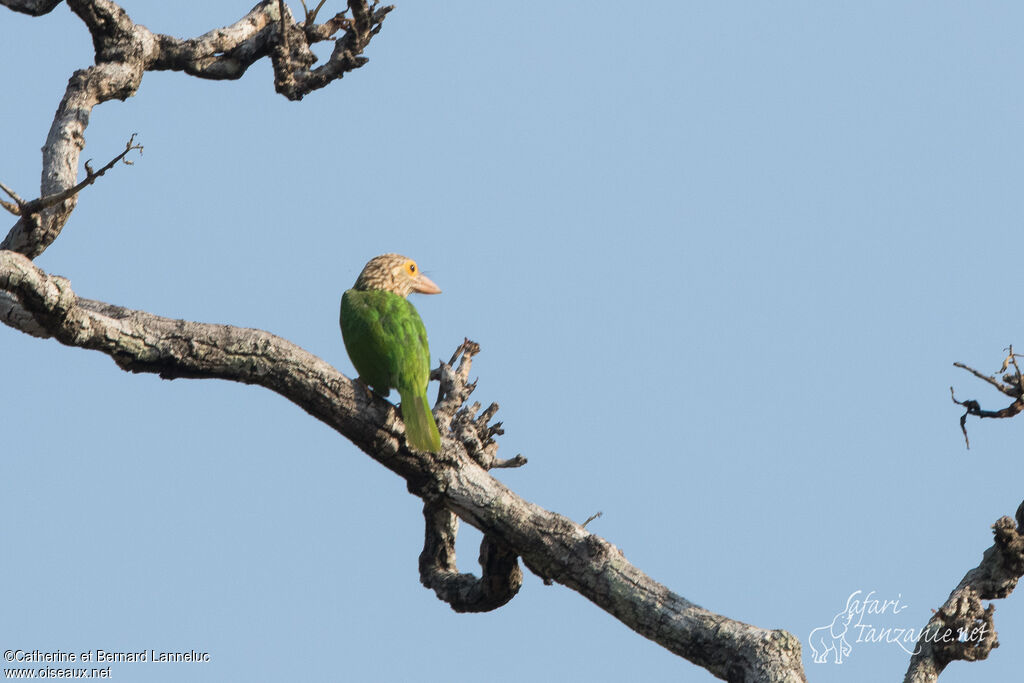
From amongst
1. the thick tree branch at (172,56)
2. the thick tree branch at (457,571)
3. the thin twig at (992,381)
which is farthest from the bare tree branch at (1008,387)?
the thick tree branch at (172,56)

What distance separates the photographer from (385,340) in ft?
19.5

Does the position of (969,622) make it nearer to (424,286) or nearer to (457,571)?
(457,571)

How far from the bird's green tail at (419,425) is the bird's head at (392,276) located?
1508mm

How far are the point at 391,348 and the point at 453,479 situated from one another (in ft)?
2.78

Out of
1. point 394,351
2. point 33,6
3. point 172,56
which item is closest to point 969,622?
point 394,351

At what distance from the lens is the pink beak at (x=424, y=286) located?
725cm

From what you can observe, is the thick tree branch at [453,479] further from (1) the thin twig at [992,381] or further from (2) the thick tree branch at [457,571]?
(1) the thin twig at [992,381]

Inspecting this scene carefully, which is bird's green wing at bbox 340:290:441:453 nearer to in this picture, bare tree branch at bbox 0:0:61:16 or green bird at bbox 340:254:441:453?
green bird at bbox 340:254:441:453

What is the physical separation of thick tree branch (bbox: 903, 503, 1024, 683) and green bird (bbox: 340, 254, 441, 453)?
2.60m

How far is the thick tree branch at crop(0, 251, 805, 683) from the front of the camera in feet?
16.1

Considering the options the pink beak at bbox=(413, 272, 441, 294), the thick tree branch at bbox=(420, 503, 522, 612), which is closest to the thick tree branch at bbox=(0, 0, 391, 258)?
the pink beak at bbox=(413, 272, 441, 294)

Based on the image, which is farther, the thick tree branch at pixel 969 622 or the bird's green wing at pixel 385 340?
the bird's green wing at pixel 385 340

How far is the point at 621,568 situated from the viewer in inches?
209

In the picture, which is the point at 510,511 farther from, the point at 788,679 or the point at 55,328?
the point at 55,328
